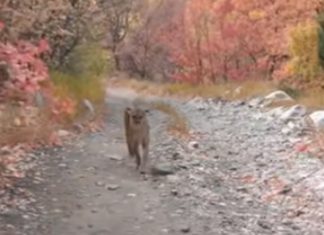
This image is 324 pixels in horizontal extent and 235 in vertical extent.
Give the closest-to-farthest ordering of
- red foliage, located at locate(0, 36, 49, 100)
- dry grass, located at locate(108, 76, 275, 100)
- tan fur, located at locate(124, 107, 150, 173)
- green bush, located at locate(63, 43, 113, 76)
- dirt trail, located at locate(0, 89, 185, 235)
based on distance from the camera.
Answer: red foliage, located at locate(0, 36, 49, 100)
dirt trail, located at locate(0, 89, 185, 235)
tan fur, located at locate(124, 107, 150, 173)
green bush, located at locate(63, 43, 113, 76)
dry grass, located at locate(108, 76, 275, 100)

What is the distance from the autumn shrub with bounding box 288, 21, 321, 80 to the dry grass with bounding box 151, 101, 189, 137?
191 inches

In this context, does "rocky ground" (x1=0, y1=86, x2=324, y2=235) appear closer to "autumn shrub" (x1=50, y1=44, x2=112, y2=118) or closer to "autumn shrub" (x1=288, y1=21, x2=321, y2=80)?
"autumn shrub" (x1=50, y1=44, x2=112, y2=118)

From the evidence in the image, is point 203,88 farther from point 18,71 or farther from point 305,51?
point 18,71

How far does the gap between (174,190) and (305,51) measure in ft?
52.3

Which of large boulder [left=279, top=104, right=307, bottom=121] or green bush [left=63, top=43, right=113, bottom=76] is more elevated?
green bush [left=63, top=43, right=113, bottom=76]

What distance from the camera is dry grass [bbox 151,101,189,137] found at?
16.2 m

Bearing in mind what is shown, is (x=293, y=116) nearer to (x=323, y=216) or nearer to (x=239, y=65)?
(x=323, y=216)

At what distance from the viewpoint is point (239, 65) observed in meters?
35.3

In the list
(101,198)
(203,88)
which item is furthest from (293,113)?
(203,88)

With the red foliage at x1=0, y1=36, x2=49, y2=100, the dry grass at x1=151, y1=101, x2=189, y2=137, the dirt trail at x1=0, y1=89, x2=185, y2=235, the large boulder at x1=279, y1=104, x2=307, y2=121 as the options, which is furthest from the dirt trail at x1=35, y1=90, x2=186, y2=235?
the large boulder at x1=279, y1=104, x2=307, y2=121

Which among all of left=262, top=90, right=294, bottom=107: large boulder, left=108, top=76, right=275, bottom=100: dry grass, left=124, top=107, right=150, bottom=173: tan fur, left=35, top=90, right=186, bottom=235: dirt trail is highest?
left=124, top=107, right=150, bottom=173: tan fur

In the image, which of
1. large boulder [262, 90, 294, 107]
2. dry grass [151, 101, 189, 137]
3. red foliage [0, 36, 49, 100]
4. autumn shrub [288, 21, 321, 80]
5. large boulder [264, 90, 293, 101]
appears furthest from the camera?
autumn shrub [288, 21, 321, 80]

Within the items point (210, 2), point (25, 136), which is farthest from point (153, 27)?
point (25, 136)

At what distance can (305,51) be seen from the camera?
24.7 metres
